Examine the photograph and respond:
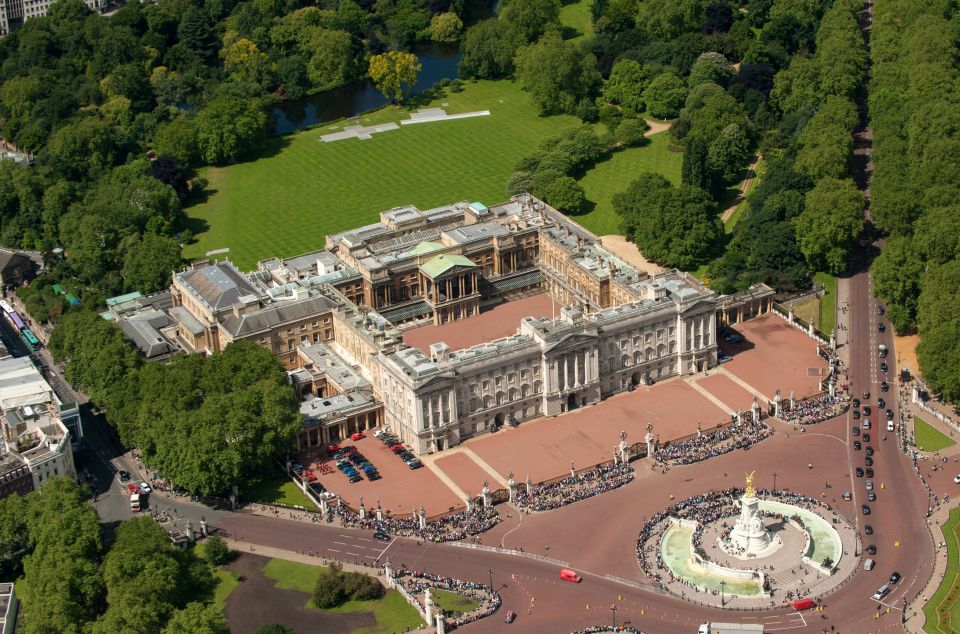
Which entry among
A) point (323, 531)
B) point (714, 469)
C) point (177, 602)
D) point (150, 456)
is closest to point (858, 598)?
point (714, 469)

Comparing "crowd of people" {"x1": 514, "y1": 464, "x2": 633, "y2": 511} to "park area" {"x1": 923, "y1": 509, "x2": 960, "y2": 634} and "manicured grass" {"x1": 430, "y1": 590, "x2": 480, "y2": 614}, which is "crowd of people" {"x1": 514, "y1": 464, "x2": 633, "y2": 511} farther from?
"park area" {"x1": 923, "y1": 509, "x2": 960, "y2": 634}

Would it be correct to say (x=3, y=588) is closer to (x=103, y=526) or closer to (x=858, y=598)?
(x=103, y=526)

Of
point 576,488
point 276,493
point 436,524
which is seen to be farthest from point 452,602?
point 276,493

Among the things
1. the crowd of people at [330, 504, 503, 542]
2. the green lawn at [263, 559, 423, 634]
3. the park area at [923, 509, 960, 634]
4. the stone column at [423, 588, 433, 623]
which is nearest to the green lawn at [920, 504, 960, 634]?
the park area at [923, 509, 960, 634]

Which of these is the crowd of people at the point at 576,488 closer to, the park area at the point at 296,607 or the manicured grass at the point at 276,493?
the park area at the point at 296,607

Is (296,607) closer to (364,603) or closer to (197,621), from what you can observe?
(364,603)
